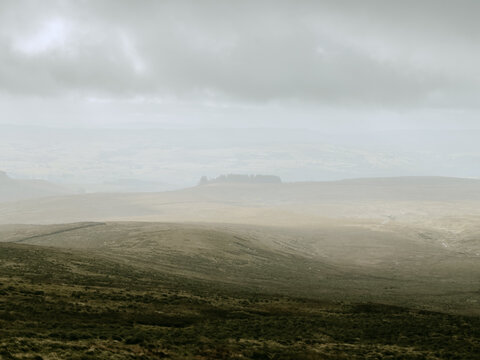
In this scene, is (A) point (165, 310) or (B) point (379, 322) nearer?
(A) point (165, 310)

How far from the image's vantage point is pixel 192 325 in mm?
42469

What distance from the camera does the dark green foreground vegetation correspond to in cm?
3291

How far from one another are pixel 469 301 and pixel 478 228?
142252 millimetres

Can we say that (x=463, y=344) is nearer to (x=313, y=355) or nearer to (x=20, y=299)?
(x=313, y=355)

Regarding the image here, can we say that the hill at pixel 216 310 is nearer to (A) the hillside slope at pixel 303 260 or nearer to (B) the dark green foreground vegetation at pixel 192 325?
(B) the dark green foreground vegetation at pixel 192 325

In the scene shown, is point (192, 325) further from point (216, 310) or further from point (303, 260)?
point (303, 260)

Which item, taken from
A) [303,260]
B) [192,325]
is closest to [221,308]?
[192,325]

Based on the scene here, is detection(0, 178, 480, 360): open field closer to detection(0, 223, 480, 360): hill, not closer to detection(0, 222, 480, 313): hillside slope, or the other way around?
detection(0, 223, 480, 360): hill

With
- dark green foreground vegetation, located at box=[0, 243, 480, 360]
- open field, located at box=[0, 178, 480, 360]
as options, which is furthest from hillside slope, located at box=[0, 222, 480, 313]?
dark green foreground vegetation, located at box=[0, 243, 480, 360]

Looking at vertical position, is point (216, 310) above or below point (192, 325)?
below

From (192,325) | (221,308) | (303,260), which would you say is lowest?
(303,260)

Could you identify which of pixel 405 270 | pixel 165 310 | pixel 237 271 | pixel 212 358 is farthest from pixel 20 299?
pixel 405 270

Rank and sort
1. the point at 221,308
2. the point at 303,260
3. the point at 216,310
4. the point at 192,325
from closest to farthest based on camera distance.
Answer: the point at 192,325, the point at 216,310, the point at 221,308, the point at 303,260

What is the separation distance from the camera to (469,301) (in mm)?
71750
